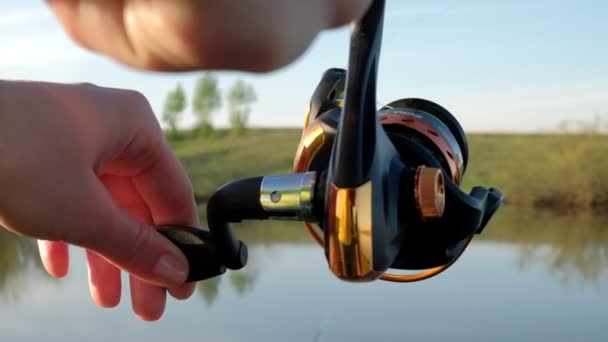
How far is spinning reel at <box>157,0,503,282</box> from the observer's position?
15.1 inches

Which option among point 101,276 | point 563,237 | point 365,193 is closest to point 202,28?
point 365,193

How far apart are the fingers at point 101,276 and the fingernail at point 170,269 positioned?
0.23ft

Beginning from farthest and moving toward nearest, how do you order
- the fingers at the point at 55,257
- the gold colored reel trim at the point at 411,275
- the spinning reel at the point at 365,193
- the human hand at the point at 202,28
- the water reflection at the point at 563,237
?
the water reflection at the point at 563,237, the fingers at the point at 55,257, the gold colored reel trim at the point at 411,275, the spinning reel at the point at 365,193, the human hand at the point at 202,28

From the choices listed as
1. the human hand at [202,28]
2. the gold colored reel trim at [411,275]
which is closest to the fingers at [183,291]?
the gold colored reel trim at [411,275]

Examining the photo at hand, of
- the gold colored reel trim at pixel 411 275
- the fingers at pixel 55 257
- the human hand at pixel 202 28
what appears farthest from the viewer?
the fingers at pixel 55 257

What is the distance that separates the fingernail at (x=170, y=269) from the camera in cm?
53

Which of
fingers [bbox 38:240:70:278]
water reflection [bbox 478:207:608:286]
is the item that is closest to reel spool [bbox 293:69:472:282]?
fingers [bbox 38:240:70:278]

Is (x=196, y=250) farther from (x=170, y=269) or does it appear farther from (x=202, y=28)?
(x=202, y=28)

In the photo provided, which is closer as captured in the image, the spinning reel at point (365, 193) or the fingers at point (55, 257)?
the spinning reel at point (365, 193)

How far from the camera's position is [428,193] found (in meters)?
0.42

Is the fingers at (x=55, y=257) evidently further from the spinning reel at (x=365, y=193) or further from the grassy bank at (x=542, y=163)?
the grassy bank at (x=542, y=163)

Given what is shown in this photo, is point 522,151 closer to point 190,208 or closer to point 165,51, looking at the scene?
point 190,208

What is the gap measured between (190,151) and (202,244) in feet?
12.3

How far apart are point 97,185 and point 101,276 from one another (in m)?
0.16
